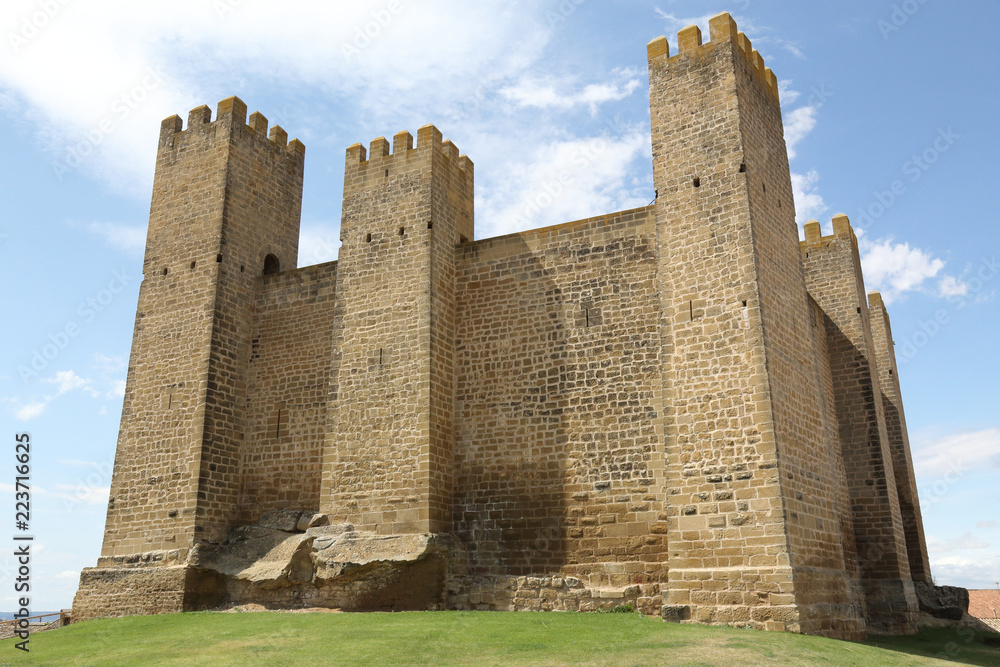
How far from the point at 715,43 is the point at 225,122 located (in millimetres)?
10548

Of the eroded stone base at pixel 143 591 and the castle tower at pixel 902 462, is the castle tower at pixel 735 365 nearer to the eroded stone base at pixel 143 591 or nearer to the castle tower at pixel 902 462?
the castle tower at pixel 902 462

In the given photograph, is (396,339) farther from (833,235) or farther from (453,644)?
(833,235)

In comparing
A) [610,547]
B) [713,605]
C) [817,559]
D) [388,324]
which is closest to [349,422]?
[388,324]

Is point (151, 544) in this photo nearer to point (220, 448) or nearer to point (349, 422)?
point (220, 448)

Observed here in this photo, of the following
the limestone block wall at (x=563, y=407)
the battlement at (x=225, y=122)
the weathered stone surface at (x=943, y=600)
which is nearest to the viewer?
the limestone block wall at (x=563, y=407)

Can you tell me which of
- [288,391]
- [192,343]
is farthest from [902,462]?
[192,343]

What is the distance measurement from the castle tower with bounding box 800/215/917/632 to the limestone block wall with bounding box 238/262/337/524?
10.8 meters

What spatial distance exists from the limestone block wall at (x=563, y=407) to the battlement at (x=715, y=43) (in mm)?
2788

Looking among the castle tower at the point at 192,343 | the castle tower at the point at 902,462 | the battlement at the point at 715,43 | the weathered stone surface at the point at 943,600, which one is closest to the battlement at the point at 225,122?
the castle tower at the point at 192,343

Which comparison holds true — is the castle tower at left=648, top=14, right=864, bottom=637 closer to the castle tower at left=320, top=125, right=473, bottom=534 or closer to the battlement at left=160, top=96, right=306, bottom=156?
the castle tower at left=320, top=125, right=473, bottom=534

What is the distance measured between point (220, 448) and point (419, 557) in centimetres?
532

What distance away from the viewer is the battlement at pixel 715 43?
13055 millimetres

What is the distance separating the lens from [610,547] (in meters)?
12.2

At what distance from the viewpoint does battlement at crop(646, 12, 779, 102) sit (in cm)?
1305
